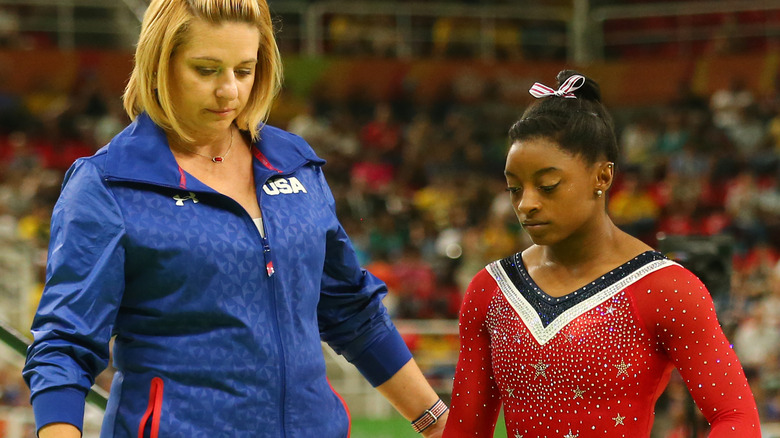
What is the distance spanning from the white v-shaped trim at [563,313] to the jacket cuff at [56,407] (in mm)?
857

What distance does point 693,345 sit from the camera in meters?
1.88

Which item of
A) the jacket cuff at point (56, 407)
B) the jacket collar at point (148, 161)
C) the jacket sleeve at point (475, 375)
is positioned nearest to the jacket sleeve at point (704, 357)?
the jacket sleeve at point (475, 375)

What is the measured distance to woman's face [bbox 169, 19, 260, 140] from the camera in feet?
6.34

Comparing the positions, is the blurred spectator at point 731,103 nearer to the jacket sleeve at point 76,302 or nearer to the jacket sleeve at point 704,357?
the jacket sleeve at point 704,357

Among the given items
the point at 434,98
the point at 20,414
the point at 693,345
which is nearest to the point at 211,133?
the point at 693,345

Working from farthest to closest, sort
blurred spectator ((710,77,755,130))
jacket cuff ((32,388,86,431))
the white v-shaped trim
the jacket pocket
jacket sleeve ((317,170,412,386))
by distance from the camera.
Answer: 1. blurred spectator ((710,77,755,130))
2. jacket sleeve ((317,170,412,386))
3. the white v-shaped trim
4. the jacket pocket
5. jacket cuff ((32,388,86,431))

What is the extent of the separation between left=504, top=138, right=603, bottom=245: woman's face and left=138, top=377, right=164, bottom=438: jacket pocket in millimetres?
744

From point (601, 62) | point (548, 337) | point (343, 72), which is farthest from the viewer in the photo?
point (601, 62)

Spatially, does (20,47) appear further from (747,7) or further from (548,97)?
(548,97)

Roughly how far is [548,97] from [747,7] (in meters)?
11.0

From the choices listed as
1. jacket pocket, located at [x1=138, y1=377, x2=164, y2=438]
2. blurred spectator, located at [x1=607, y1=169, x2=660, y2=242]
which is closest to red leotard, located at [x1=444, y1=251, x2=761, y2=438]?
jacket pocket, located at [x1=138, y1=377, x2=164, y2=438]

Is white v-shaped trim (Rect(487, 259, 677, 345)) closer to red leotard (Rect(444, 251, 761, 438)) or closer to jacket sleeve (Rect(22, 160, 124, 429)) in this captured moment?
red leotard (Rect(444, 251, 761, 438))

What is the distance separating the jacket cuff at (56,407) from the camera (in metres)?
1.78

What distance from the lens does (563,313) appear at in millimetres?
2031
